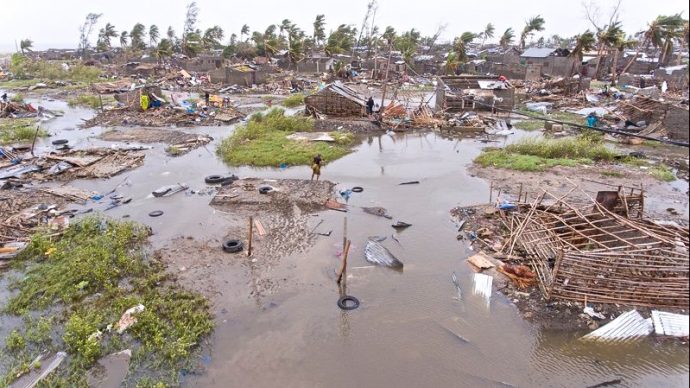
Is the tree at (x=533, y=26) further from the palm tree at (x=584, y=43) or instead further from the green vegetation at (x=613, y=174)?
the green vegetation at (x=613, y=174)

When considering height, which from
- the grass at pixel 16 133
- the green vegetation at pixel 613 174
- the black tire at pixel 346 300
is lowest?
the black tire at pixel 346 300

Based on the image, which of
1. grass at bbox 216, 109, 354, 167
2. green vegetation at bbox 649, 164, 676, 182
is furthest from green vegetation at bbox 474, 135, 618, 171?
grass at bbox 216, 109, 354, 167

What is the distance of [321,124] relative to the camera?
2181cm

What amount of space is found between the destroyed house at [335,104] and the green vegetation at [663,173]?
13.6 meters

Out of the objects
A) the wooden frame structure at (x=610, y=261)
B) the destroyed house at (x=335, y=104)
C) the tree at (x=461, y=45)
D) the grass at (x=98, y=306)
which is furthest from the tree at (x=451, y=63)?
the grass at (x=98, y=306)

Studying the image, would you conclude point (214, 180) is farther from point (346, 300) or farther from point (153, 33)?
point (153, 33)

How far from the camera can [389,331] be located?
22.7 ft

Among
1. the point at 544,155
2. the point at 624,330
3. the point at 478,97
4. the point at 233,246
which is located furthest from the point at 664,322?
the point at 478,97

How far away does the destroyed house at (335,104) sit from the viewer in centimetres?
2292

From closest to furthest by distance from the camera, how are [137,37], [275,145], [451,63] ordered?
1. [275,145]
2. [451,63]
3. [137,37]

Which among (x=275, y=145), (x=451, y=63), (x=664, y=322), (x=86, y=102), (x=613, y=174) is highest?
(x=451, y=63)

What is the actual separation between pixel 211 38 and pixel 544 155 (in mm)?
57375

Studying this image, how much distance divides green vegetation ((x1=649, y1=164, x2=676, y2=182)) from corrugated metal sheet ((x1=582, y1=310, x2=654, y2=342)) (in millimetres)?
9157

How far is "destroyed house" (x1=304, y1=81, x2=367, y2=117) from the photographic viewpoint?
22922 mm
